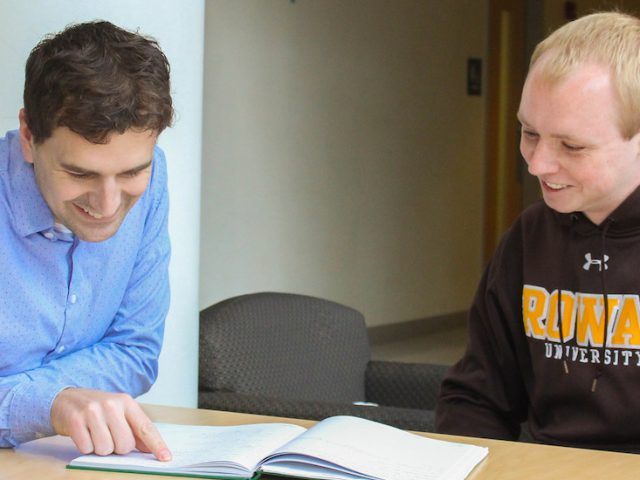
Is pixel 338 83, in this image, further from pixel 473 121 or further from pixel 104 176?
pixel 104 176

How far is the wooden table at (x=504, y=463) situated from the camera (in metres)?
1.56

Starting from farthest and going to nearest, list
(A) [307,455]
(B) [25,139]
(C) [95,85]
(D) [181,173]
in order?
1. (D) [181,173]
2. (B) [25,139]
3. (C) [95,85]
4. (A) [307,455]

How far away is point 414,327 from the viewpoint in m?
7.66

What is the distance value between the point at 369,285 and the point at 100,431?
5339mm

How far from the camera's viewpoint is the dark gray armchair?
2.89m

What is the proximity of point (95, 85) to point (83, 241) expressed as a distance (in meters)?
0.37

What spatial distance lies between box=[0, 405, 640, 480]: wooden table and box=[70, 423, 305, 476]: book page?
0.08 feet

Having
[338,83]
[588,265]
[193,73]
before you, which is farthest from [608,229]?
[338,83]

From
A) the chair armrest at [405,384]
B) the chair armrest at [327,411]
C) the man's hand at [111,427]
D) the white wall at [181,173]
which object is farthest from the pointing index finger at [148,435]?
the chair armrest at [405,384]

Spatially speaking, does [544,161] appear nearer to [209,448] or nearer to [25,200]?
[209,448]

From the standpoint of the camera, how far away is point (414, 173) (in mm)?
7488

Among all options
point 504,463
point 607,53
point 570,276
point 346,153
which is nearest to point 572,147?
point 607,53

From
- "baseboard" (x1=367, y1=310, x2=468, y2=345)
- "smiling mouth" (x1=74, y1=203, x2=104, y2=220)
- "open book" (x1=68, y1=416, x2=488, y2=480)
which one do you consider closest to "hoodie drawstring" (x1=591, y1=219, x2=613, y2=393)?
"open book" (x1=68, y1=416, x2=488, y2=480)

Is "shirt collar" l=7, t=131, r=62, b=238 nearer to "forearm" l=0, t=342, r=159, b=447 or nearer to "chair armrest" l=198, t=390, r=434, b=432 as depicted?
"forearm" l=0, t=342, r=159, b=447
